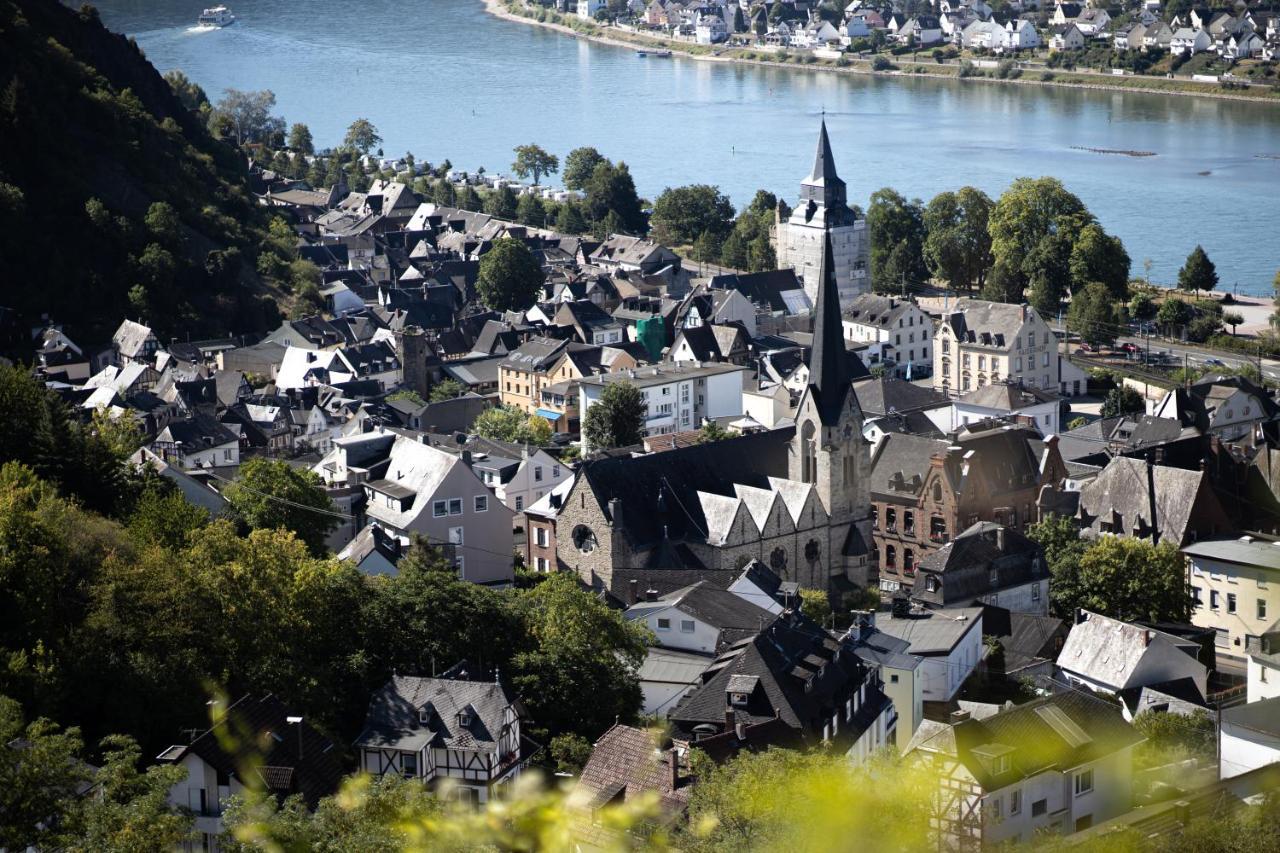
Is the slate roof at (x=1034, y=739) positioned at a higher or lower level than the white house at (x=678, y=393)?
higher

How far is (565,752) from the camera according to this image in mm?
16016

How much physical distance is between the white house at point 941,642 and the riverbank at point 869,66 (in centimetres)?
6085

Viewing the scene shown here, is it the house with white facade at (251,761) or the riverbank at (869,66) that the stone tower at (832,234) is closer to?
the house with white facade at (251,761)

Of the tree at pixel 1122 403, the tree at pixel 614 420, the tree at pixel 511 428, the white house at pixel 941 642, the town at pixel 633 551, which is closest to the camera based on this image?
the town at pixel 633 551

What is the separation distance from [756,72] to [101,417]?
73.1m

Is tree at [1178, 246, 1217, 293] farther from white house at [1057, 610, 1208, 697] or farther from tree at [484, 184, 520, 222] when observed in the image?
white house at [1057, 610, 1208, 697]

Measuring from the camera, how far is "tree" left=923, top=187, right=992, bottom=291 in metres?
48.8

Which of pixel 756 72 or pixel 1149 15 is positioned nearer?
pixel 1149 15

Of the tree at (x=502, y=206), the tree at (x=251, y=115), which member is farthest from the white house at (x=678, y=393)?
the tree at (x=251, y=115)

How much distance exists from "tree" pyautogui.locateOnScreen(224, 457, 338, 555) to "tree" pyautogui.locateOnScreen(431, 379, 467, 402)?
36.0 feet

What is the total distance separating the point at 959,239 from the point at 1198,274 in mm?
6133

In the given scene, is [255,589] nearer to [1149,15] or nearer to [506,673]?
[506,673]

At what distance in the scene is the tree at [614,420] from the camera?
31609mm

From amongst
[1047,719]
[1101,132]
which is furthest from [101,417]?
[1101,132]
